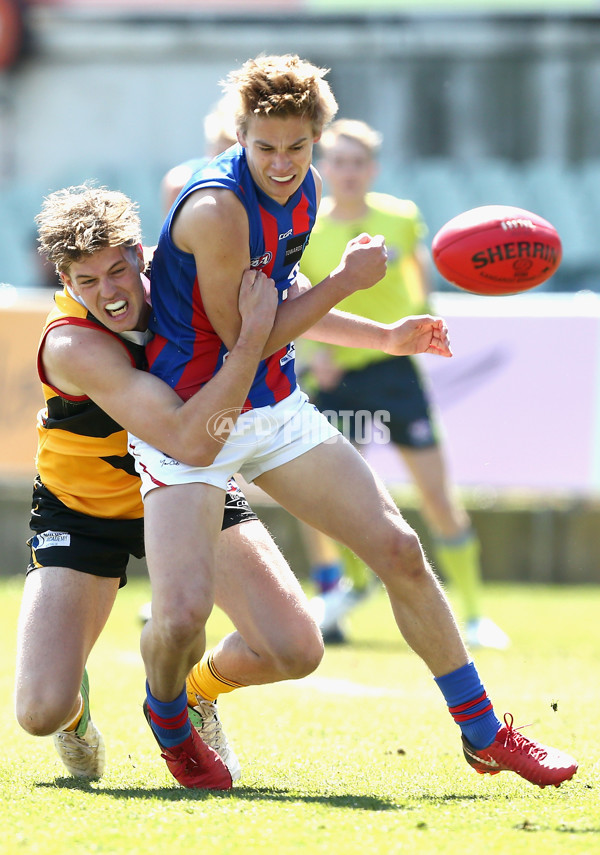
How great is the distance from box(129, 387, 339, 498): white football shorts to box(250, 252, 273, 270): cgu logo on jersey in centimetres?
44

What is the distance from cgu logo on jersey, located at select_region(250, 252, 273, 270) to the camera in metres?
3.74

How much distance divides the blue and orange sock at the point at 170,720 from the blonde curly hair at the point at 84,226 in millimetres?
1335

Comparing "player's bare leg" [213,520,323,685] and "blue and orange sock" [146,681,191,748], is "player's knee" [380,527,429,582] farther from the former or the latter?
"blue and orange sock" [146,681,191,748]

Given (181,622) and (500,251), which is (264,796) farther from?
(500,251)

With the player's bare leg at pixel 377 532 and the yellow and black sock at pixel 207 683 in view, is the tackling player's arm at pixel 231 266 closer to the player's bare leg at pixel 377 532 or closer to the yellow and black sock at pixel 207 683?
the player's bare leg at pixel 377 532

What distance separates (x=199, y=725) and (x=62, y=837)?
112 centimetres

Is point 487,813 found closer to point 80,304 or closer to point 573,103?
point 80,304

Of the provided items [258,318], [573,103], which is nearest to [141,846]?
[258,318]

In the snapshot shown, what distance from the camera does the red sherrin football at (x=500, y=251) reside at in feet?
14.3

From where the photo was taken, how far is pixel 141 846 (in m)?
2.96

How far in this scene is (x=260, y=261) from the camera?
148 inches

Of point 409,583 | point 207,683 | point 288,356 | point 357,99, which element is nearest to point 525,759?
point 409,583

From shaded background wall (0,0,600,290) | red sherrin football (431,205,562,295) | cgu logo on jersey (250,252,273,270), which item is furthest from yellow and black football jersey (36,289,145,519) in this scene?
shaded background wall (0,0,600,290)

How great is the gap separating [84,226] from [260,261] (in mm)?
537
